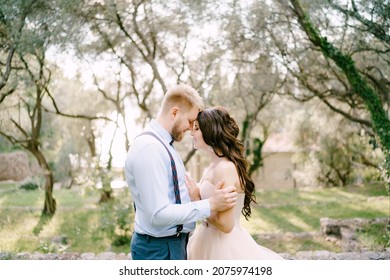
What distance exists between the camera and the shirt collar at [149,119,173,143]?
2921mm

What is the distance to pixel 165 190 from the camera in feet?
8.79

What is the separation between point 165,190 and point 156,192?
6cm

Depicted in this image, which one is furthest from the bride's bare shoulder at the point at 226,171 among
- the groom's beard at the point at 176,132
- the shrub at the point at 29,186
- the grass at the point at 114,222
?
the shrub at the point at 29,186

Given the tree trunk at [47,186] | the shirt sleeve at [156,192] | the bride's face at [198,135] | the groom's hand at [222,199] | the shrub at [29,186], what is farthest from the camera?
the tree trunk at [47,186]

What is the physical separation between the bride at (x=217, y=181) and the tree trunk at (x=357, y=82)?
4.59 metres

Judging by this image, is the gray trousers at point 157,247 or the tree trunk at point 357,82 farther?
the tree trunk at point 357,82

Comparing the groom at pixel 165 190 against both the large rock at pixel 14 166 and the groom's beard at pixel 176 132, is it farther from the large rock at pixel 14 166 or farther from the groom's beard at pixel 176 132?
the large rock at pixel 14 166

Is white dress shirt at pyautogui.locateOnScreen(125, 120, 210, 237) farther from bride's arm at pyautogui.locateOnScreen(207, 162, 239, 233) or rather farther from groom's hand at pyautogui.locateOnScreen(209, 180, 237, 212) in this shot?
bride's arm at pyautogui.locateOnScreen(207, 162, 239, 233)

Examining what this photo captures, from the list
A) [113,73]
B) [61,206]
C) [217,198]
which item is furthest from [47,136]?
[217,198]

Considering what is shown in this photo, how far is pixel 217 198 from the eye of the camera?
9.26ft

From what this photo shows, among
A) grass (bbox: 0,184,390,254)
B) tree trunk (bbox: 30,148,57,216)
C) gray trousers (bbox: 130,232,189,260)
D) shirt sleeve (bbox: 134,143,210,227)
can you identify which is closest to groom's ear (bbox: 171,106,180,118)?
shirt sleeve (bbox: 134,143,210,227)

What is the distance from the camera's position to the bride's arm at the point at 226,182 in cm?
302

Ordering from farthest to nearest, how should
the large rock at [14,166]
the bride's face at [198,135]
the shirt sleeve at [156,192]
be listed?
the large rock at [14,166], the bride's face at [198,135], the shirt sleeve at [156,192]
